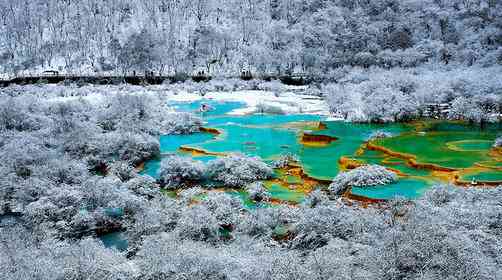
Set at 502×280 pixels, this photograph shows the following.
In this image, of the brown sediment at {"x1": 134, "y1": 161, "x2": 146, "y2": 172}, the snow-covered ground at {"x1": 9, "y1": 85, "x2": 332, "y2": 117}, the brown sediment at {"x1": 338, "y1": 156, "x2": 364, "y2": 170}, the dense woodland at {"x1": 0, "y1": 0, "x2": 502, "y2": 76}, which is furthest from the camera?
the dense woodland at {"x1": 0, "y1": 0, "x2": 502, "y2": 76}

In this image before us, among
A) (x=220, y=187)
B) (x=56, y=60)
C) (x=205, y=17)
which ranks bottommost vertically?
(x=220, y=187)

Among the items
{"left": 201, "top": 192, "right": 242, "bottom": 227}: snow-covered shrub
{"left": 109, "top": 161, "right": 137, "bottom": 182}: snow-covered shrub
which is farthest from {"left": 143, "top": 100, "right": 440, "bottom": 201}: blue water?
{"left": 109, "top": 161, "right": 137, "bottom": 182}: snow-covered shrub

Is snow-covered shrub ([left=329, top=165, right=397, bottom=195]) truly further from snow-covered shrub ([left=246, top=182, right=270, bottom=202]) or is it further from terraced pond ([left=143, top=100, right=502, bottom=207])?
snow-covered shrub ([left=246, top=182, right=270, bottom=202])

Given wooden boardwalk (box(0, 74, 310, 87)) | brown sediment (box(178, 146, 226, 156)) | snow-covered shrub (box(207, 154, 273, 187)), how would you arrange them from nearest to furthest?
snow-covered shrub (box(207, 154, 273, 187)) < brown sediment (box(178, 146, 226, 156)) < wooden boardwalk (box(0, 74, 310, 87))

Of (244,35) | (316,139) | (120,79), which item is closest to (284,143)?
(316,139)

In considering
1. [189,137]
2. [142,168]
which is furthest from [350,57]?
[142,168]

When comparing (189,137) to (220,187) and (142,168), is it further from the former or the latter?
(220,187)
